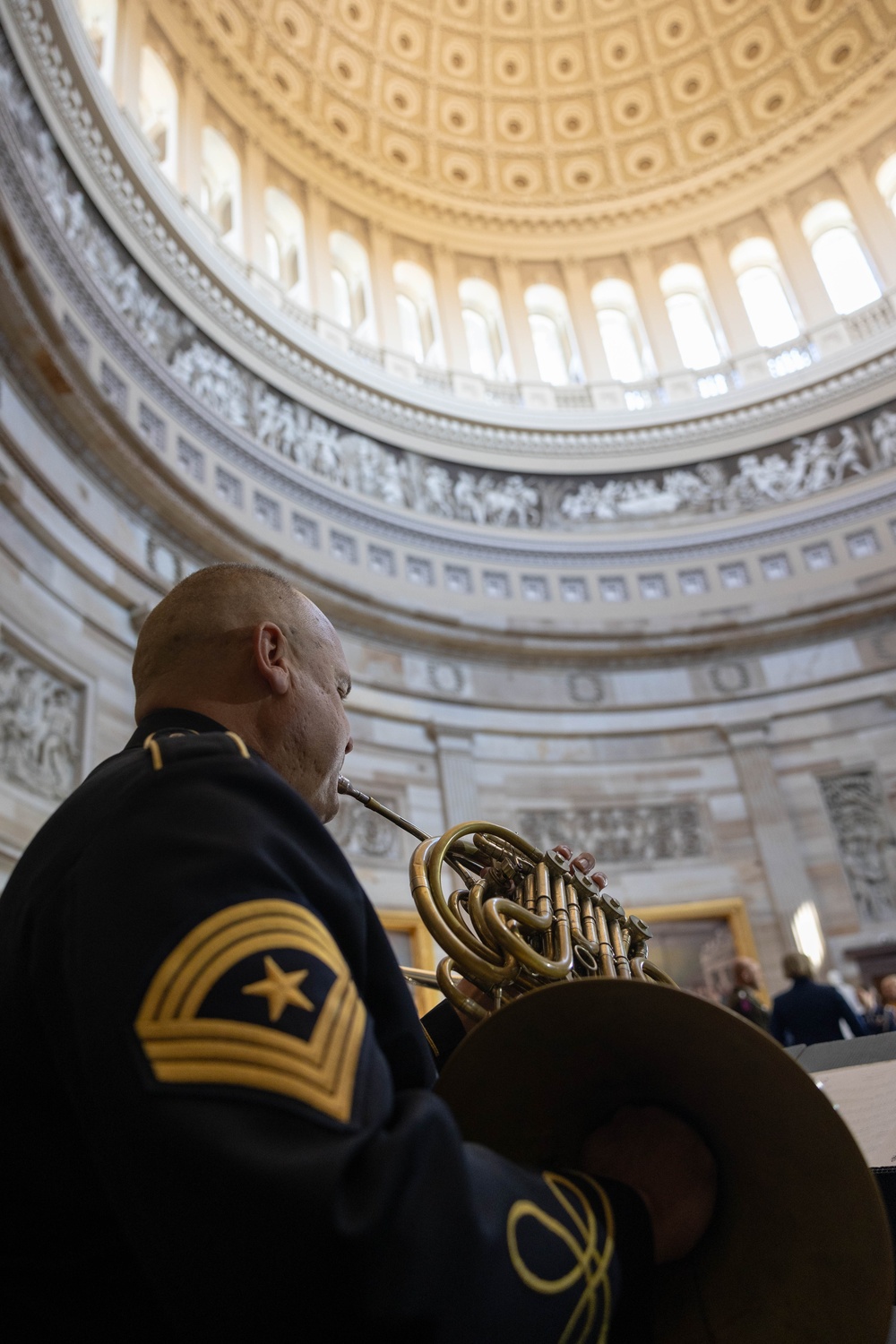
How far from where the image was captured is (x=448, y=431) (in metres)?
15.9

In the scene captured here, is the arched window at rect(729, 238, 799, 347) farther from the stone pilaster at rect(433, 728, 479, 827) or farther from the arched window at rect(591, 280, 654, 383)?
the stone pilaster at rect(433, 728, 479, 827)

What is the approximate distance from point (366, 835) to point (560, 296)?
12635 millimetres

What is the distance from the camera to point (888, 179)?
17906 millimetres

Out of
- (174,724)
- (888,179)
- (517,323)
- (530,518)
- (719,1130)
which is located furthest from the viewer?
(517,323)

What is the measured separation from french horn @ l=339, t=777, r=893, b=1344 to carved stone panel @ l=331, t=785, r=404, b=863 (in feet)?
32.2

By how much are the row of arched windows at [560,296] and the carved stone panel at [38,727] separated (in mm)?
9786

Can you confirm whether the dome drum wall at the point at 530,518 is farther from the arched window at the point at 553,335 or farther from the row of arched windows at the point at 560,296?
the arched window at the point at 553,335

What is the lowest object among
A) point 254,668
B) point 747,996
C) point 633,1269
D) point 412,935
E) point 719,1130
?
point 633,1269

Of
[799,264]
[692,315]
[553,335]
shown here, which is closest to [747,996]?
[553,335]

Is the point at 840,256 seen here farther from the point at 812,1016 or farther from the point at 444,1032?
the point at 444,1032

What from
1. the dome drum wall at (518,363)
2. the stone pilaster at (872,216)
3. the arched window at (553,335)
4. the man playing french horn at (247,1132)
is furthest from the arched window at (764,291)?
the man playing french horn at (247,1132)

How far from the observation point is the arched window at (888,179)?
1783cm

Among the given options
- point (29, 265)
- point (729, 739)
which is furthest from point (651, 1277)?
point (729, 739)

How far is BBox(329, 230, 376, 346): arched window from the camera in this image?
1694cm
